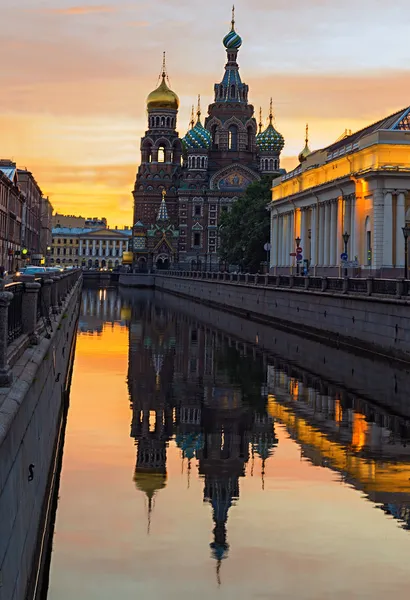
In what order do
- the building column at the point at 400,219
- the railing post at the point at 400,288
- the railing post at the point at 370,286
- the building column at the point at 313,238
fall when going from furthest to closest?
the building column at the point at 313,238 < the building column at the point at 400,219 < the railing post at the point at 370,286 < the railing post at the point at 400,288

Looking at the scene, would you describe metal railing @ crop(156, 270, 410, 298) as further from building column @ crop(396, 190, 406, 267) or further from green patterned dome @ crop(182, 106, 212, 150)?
green patterned dome @ crop(182, 106, 212, 150)

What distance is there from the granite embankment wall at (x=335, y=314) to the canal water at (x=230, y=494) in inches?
191

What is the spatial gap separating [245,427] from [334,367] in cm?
1154

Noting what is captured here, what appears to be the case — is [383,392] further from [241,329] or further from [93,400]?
[241,329]

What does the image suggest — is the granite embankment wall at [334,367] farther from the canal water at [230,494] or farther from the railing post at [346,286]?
the railing post at [346,286]

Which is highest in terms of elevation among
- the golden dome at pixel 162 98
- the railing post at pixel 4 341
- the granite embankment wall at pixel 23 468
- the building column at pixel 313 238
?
the golden dome at pixel 162 98

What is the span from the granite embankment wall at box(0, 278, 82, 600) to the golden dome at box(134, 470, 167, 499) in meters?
1.53

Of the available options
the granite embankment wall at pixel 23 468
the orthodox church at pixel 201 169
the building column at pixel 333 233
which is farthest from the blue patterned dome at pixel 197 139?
the granite embankment wall at pixel 23 468

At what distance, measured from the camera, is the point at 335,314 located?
43938 millimetres

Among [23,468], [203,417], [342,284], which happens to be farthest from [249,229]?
[23,468]

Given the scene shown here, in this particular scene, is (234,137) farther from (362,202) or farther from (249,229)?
(362,202)

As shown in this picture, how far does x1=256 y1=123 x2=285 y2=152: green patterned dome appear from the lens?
171125 millimetres

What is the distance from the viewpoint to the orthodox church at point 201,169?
171925 mm

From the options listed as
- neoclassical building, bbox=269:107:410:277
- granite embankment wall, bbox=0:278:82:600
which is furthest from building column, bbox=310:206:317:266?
granite embankment wall, bbox=0:278:82:600
